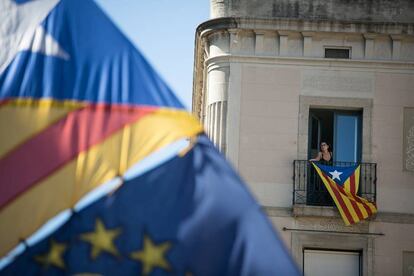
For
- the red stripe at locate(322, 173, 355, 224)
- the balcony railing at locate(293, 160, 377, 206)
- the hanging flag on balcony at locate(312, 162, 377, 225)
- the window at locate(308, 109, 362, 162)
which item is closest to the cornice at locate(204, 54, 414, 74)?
the window at locate(308, 109, 362, 162)

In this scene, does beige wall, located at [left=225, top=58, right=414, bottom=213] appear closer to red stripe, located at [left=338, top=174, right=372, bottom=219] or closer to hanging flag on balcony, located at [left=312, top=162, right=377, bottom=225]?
red stripe, located at [left=338, top=174, right=372, bottom=219]

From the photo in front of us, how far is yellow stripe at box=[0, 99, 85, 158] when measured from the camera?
7.32 m

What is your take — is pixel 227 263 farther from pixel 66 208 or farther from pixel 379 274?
pixel 379 274

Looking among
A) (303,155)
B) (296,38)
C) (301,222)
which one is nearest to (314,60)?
(296,38)

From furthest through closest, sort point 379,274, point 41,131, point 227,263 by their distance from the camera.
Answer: point 379,274 → point 41,131 → point 227,263

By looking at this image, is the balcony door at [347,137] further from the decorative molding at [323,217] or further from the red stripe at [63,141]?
the red stripe at [63,141]

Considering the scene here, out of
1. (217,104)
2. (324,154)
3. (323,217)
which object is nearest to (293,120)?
(324,154)

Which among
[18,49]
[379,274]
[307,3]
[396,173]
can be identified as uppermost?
[307,3]

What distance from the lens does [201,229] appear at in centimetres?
692

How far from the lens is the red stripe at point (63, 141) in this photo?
7.24 metres

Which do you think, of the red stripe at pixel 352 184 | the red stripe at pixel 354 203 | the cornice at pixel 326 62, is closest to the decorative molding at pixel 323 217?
the red stripe at pixel 354 203

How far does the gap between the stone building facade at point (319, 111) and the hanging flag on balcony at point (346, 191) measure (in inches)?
12.0

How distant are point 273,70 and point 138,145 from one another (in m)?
18.1

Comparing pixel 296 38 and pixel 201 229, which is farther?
pixel 296 38
